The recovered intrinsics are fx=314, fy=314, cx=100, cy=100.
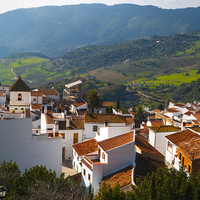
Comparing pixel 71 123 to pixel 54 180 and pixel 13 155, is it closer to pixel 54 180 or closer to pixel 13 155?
pixel 13 155

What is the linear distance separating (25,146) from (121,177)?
6.87 m

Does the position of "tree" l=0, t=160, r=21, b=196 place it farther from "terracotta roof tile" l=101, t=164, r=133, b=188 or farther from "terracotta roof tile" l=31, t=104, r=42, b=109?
"terracotta roof tile" l=31, t=104, r=42, b=109

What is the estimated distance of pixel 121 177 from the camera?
18.0m

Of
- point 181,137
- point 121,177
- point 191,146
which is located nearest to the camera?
point 121,177

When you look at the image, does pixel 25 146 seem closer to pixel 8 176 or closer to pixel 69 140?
pixel 8 176

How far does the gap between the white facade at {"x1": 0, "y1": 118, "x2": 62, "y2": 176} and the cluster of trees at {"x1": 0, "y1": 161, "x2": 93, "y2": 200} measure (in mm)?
3872

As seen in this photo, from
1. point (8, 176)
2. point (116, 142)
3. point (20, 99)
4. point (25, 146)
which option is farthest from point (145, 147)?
point (20, 99)

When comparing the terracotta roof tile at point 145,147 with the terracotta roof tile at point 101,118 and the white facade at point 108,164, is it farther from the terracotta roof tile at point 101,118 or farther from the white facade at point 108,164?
the terracotta roof tile at point 101,118

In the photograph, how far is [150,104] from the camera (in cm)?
10912

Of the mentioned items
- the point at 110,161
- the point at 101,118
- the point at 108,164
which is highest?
the point at 110,161

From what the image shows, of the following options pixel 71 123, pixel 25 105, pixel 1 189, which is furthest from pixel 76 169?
pixel 25 105

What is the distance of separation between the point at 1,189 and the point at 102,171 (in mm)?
9305

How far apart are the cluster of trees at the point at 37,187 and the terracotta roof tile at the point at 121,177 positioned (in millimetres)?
2927

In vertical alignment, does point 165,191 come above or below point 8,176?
above
